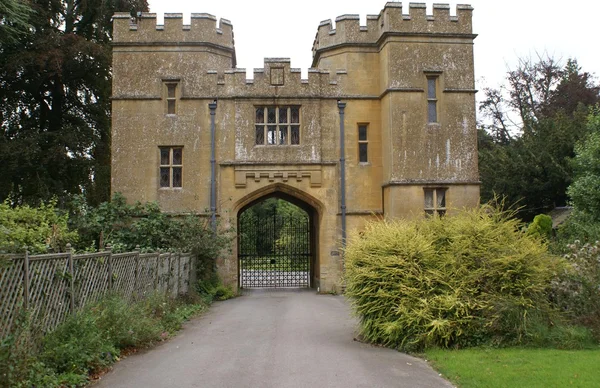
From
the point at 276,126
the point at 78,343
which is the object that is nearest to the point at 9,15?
the point at 276,126

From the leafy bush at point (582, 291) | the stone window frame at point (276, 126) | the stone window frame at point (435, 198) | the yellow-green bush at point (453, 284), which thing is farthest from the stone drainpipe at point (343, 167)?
the leafy bush at point (582, 291)

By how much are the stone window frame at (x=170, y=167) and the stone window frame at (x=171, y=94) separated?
4.15 ft

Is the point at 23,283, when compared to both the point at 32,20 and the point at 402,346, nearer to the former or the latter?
the point at 402,346

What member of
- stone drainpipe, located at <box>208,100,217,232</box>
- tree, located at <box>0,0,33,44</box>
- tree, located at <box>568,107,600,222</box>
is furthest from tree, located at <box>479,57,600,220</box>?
tree, located at <box>0,0,33,44</box>

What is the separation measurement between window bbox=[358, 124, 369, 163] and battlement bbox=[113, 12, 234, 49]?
6.04 meters

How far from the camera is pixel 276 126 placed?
20.8 meters

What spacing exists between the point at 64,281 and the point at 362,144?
14.2m

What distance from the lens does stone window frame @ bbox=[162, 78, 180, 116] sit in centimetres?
2075

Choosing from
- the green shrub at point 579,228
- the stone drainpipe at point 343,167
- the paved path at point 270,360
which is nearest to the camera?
the paved path at point 270,360

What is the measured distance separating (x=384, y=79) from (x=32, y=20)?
13.4m

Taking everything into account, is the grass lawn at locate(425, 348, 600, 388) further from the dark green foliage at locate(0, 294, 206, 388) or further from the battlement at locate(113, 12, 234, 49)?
the battlement at locate(113, 12, 234, 49)

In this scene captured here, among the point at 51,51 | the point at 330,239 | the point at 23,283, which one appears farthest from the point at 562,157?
the point at 23,283

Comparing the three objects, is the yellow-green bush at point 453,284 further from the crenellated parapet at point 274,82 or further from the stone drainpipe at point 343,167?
the crenellated parapet at point 274,82

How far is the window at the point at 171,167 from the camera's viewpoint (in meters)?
20.6
